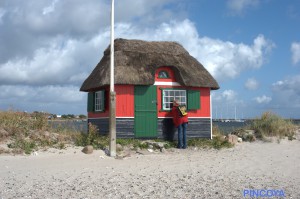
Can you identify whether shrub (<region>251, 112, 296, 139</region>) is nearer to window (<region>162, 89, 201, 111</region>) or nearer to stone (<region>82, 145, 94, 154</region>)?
window (<region>162, 89, 201, 111</region>)

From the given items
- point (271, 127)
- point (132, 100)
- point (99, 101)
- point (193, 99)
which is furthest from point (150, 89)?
point (271, 127)

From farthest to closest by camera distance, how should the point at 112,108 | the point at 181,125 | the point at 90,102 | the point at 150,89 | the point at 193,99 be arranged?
the point at 90,102, the point at 193,99, the point at 150,89, the point at 181,125, the point at 112,108

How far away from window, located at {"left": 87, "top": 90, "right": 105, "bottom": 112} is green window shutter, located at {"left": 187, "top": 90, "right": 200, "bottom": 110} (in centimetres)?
387

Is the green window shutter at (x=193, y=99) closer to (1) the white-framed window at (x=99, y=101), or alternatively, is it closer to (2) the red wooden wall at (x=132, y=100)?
(2) the red wooden wall at (x=132, y=100)

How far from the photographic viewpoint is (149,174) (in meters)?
9.62

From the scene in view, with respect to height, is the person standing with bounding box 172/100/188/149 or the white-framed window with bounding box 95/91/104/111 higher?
the white-framed window with bounding box 95/91/104/111

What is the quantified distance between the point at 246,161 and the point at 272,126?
714 cm

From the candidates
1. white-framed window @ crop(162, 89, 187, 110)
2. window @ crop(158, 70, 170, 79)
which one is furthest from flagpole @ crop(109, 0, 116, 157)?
window @ crop(158, 70, 170, 79)

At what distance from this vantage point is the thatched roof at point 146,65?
15578 mm

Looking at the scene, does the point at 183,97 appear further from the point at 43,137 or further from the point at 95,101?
the point at 43,137

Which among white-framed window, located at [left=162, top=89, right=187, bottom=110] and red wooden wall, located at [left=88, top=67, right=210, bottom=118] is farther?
white-framed window, located at [left=162, top=89, right=187, bottom=110]

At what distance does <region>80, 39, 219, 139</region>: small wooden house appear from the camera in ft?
51.1

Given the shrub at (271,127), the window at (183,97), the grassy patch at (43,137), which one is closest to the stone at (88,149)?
the grassy patch at (43,137)

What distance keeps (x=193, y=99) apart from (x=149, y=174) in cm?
746
